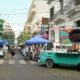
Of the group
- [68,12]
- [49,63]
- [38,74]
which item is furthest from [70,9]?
[38,74]

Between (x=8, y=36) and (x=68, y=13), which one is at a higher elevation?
(x=8, y=36)

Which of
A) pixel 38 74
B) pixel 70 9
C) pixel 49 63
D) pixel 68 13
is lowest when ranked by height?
pixel 38 74

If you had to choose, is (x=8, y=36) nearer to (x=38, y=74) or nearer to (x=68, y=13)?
(x=68, y=13)

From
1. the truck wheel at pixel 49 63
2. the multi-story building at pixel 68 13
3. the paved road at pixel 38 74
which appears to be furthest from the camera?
the multi-story building at pixel 68 13

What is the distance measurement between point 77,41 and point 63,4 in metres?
15.3

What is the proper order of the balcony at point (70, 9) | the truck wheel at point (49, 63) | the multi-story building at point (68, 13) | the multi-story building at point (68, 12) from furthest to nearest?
the multi-story building at point (68, 12)
the multi-story building at point (68, 13)
the balcony at point (70, 9)
the truck wheel at point (49, 63)

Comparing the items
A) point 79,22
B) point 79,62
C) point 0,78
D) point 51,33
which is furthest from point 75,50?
point 79,22

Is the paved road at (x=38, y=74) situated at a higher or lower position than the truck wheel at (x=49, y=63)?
lower

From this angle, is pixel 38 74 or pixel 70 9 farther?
pixel 70 9

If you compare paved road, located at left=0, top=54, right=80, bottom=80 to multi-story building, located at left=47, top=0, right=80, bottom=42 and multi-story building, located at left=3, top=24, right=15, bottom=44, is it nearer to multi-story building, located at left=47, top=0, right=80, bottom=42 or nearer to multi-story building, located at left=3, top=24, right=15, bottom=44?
multi-story building, located at left=47, top=0, right=80, bottom=42

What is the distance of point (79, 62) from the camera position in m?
24.0

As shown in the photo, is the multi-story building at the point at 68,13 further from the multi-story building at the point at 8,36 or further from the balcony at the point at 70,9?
the multi-story building at the point at 8,36

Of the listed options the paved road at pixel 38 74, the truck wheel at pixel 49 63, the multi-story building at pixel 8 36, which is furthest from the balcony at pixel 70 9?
the multi-story building at pixel 8 36

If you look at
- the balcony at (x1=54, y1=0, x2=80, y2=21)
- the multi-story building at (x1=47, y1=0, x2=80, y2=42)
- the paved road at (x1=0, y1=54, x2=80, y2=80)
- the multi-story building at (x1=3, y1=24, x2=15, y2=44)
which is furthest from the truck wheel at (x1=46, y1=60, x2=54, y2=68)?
the multi-story building at (x1=3, y1=24, x2=15, y2=44)
